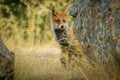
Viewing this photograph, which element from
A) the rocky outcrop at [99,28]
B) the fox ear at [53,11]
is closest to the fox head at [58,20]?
the fox ear at [53,11]

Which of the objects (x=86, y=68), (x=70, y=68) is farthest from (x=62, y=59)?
(x=86, y=68)

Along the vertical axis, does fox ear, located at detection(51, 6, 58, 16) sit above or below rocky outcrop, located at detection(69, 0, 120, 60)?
above

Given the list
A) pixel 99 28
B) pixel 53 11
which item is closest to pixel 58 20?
pixel 53 11

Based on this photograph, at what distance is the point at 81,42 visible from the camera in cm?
588

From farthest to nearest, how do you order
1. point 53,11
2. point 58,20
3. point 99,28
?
point 58,20 → point 53,11 → point 99,28

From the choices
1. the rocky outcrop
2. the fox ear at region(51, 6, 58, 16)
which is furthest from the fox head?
the rocky outcrop

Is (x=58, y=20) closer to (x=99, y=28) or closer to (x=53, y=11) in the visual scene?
(x=53, y=11)

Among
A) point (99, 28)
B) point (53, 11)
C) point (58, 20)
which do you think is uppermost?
point (53, 11)

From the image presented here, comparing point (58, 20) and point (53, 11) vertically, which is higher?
point (53, 11)

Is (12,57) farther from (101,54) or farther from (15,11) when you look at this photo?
(15,11)

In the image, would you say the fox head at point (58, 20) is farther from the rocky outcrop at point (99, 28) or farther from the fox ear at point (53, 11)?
the rocky outcrop at point (99, 28)

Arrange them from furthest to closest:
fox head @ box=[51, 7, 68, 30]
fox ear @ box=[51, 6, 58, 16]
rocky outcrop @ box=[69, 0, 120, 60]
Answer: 1. fox head @ box=[51, 7, 68, 30]
2. fox ear @ box=[51, 6, 58, 16]
3. rocky outcrop @ box=[69, 0, 120, 60]

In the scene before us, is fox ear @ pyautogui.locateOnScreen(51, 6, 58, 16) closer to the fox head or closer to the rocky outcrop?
the fox head

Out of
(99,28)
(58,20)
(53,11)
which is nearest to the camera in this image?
(99,28)
